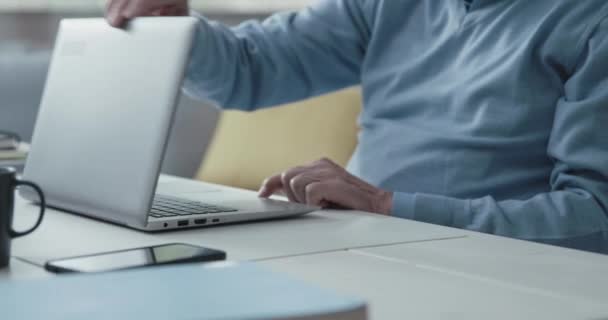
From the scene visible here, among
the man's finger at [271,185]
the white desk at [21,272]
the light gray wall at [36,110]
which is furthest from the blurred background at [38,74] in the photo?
the white desk at [21,272]

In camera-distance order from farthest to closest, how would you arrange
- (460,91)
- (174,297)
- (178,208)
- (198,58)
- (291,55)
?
1. (291,55)
2. (198,58)
3. (460,91)
4. (178,208)
5. (174,297)

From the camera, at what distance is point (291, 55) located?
5.85 feet

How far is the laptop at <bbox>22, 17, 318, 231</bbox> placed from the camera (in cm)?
107

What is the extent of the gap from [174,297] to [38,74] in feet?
8.77

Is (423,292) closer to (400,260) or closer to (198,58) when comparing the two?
(400,260)

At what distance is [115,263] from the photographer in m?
0.83

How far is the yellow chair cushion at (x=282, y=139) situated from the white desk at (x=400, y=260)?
4.48ft

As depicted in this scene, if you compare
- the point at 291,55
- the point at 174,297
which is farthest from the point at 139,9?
the point at 174,297

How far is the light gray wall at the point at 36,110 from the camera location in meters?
3.03

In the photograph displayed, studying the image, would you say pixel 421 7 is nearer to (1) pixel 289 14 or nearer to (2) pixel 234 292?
(1) pixel 289 14

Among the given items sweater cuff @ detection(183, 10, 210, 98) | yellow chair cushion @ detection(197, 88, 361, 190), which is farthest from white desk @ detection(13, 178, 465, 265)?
yellow chair cushion @ detection(197, 88, 361, 190)

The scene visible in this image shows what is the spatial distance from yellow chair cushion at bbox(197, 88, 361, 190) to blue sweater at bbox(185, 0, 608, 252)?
757 mm

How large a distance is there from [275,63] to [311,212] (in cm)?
55

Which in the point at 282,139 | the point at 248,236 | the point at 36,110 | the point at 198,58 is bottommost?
the point at 36,110
